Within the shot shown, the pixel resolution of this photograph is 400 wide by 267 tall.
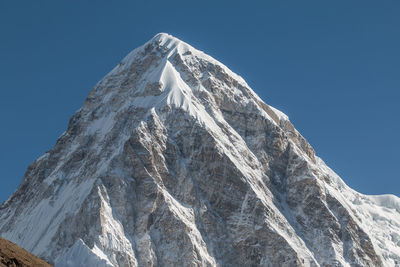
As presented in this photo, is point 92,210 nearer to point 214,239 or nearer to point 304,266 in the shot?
point 214,239

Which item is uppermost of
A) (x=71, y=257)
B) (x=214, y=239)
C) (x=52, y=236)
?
(x=214, y=239)

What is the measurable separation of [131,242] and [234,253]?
2192cm

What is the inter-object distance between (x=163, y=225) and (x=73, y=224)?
61.9 ft

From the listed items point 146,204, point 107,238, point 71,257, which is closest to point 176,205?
point 146,204

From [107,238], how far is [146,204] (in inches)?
555

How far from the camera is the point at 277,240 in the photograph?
19650cm

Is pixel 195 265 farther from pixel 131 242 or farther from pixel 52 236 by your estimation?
pixel 52 236

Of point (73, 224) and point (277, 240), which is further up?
point (277, 240)

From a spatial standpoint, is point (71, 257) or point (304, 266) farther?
point (304, 266)

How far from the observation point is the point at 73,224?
640 feet

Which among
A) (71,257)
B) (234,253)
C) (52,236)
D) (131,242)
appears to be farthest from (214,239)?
(71,257)

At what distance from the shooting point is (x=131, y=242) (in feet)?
625

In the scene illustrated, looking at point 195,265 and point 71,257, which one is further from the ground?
point 195,265

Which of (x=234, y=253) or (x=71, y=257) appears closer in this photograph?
(x=71, y=257)
